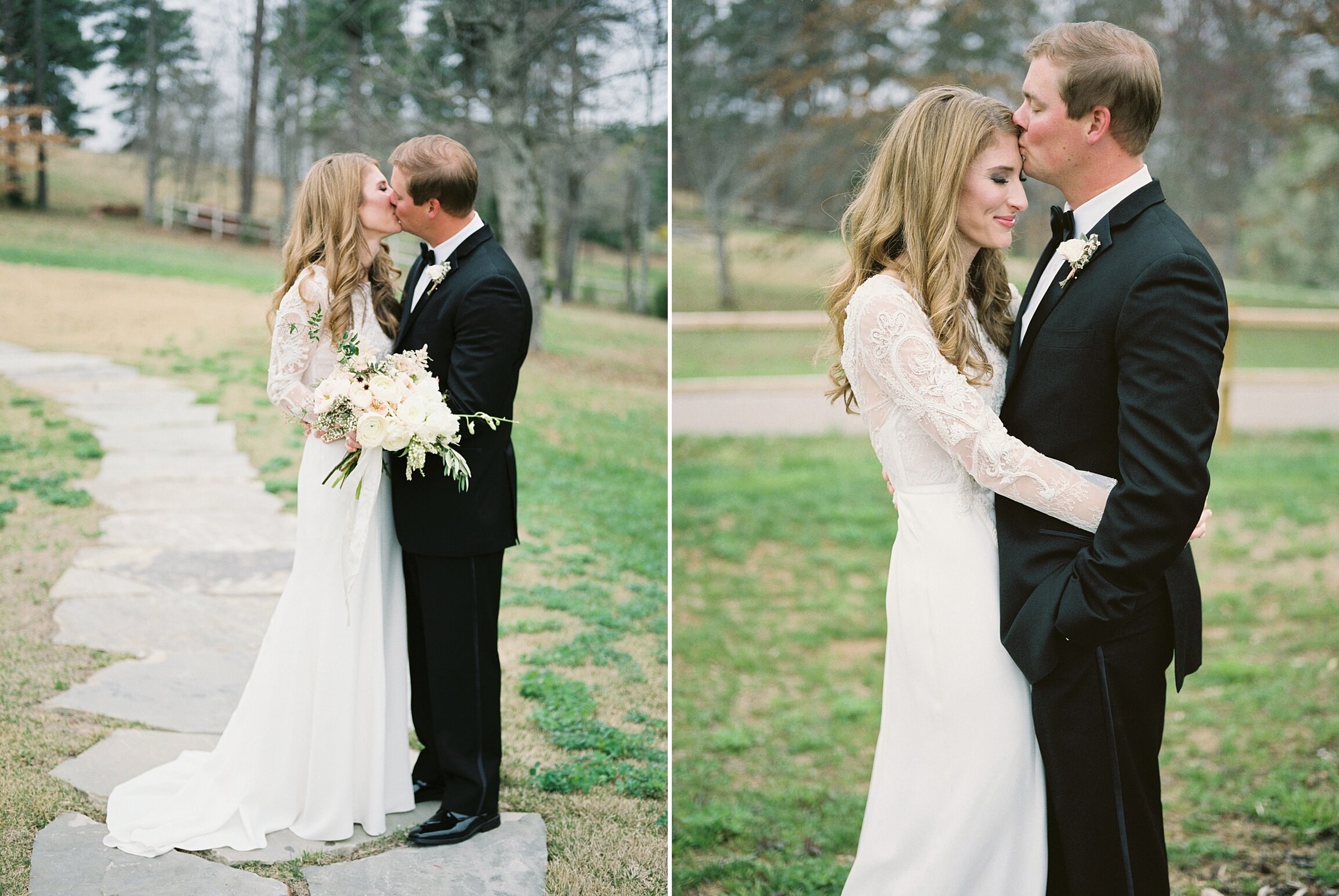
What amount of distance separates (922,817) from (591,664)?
10.7 feet

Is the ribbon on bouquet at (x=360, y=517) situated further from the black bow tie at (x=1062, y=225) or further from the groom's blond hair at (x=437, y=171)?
the black bow tie at (x=1062, y=225)

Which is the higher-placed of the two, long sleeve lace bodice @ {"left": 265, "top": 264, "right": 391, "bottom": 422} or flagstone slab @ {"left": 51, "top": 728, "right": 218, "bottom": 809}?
long sleeve lace bodice @ {"left": 265, "top": 264, "right": 391, "bottom": 422}

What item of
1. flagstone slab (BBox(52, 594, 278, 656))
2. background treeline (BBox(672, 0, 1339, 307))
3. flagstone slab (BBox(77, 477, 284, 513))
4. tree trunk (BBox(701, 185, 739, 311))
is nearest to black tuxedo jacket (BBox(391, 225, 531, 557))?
flagstone slab (BBox(52, 594, 278, 656))

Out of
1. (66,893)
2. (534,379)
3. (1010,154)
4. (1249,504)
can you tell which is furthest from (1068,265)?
(534,379)

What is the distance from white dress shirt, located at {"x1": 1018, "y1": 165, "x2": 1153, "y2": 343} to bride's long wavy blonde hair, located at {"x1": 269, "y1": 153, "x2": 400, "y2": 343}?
2.04 meters

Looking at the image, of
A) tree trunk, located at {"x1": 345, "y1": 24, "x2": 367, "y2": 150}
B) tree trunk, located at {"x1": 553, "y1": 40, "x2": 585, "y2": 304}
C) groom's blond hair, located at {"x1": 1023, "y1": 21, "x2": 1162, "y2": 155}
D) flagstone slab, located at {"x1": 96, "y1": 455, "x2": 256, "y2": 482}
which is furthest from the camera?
tree trunk, located at {"x1": 553, "y1": 40, "x2": 585, "y2": 304}

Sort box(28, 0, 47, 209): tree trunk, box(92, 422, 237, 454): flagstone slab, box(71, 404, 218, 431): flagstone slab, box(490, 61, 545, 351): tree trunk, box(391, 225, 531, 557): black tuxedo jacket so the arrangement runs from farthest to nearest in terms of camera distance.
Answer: box(490, 61, 545, 351): tree trunk → box(71, 404, 218, 431): flagstone slab → box(92, 422, 237, 454): flagstone slab → box(28, 0, 47, 209): tree trunk → box(391, 225, 531, 557): black tuxedo jacket

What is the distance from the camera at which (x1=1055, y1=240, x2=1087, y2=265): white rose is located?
2326 mm

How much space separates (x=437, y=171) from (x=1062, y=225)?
1.80 m

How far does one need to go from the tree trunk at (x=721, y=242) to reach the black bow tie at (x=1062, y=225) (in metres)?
15.7

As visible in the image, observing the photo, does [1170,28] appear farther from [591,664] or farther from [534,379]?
[591,664]

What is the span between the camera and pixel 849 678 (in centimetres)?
614

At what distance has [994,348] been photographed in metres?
2.64

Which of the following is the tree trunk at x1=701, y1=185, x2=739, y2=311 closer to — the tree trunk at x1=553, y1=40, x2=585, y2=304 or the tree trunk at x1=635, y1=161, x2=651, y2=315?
the tree trunk at x1=635, y1=161, x2=651, y2=315
